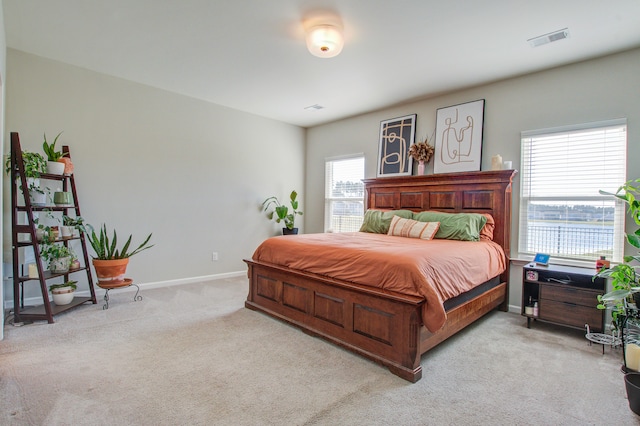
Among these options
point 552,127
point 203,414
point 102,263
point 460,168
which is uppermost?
point 552,127

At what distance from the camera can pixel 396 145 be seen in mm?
4895

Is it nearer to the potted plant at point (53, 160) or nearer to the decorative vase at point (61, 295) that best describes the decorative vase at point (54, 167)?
the potted plant at point (53, 160)

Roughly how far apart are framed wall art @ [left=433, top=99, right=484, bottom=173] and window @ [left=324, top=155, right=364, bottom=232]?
1432 millimetres

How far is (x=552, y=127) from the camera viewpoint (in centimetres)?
351

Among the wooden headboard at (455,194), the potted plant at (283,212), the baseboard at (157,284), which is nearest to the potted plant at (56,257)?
the baseboard at (157,284)

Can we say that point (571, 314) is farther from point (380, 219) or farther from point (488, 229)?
point (380, 219)

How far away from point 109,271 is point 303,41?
318 cm

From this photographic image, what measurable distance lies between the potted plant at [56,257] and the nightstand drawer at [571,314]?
478 centimetres

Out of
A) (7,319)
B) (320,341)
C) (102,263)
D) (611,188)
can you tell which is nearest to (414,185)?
(611,188)

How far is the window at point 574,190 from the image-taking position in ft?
10.4

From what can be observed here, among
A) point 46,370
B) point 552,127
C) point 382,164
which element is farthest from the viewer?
point 382,164

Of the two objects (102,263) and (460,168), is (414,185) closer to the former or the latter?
(460,168)

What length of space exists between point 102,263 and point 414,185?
3.93m

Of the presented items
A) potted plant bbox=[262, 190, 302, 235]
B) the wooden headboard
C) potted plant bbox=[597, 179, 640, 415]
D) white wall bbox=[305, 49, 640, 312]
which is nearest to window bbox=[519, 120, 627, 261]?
white wall bbox=[305, 49, 640, 312]
